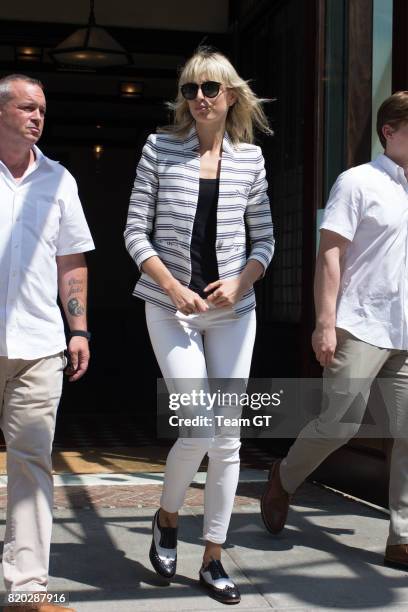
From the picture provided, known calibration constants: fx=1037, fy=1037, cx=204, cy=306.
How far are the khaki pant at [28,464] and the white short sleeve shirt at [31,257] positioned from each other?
0.08 metres

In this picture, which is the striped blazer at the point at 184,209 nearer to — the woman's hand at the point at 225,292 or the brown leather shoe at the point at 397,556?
the woman's hand at the point at 225,292

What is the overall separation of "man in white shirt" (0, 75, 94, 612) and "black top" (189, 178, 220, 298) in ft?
1.88

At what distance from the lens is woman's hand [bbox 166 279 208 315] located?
372cm

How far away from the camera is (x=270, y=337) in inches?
300

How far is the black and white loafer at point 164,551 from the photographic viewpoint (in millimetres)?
3932

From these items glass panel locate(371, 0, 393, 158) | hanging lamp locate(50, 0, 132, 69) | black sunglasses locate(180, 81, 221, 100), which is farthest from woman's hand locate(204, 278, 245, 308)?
hanging lamp locate(50, 0, 132, 69)

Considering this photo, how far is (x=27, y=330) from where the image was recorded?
11.2 feet

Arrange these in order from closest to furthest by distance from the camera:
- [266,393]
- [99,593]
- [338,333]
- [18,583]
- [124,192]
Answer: [18,583], [99,593], [338,333], [266,393], [124,192]

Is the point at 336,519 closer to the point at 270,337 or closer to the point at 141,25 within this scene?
the point at 270,337

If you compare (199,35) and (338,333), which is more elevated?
(199,35)

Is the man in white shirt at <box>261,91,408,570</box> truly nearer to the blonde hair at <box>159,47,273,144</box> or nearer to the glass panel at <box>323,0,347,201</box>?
the blonde hair at <box>159,47,273,144</box>

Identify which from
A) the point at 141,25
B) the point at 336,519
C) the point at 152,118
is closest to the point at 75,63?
the point at 141,25

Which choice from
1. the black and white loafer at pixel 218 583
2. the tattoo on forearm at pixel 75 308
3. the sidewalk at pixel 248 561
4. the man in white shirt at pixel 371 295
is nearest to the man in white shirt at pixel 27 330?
the tattoo on forearm at pixel 75 308

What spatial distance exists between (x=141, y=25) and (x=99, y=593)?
642 cm
